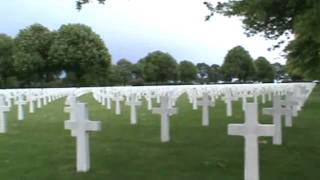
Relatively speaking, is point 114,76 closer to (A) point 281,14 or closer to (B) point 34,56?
(B) point 34,56

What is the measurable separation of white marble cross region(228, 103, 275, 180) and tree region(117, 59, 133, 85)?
76.2 meters

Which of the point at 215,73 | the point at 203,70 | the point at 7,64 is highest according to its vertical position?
the point at 7,64

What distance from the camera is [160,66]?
9931cm

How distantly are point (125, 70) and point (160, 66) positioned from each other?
8.44 meters

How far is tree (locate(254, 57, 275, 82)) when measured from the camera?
Answer: 325ft

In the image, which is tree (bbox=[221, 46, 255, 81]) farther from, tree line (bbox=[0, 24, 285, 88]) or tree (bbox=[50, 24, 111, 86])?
tree (bbox=[50, 24, 111, 86])

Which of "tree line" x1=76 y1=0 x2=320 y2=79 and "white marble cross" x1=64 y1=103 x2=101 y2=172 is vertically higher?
"tree line" x1=76 y1=0 x2=320 y2=79

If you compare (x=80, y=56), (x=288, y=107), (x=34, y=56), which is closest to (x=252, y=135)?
(x=288, y=107)

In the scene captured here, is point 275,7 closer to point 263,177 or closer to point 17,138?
point 263,177

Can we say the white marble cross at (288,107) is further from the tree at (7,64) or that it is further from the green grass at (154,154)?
the tree at (7,64)

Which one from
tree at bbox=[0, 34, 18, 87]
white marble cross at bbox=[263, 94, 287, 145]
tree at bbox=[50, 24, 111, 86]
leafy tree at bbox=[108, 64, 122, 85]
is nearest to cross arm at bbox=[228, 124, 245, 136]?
white marble cross at bbox=[263, 94, 287, 145]

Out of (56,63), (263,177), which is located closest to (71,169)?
(263,177)

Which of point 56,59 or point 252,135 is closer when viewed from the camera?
point 252,135

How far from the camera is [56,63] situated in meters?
70.7
